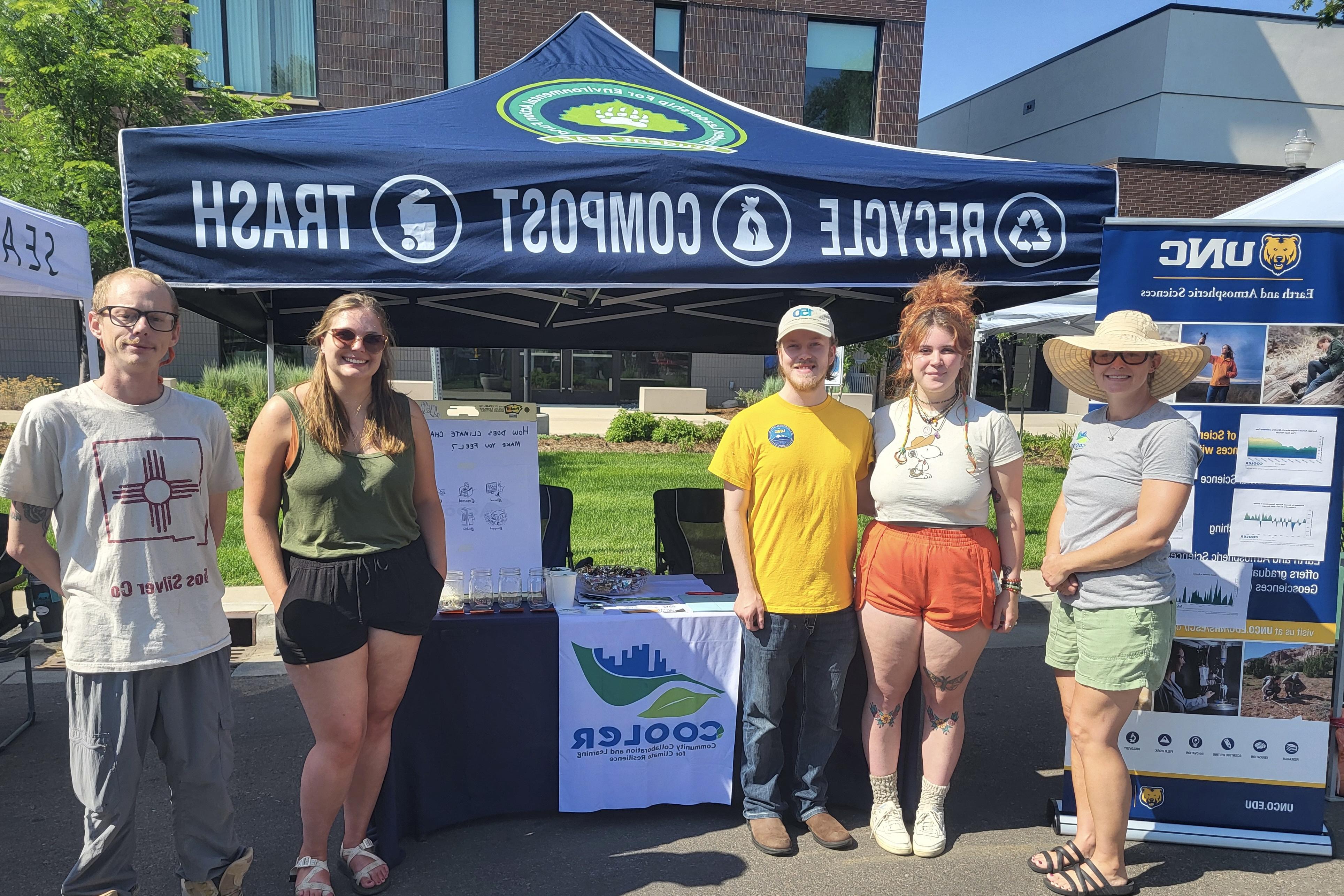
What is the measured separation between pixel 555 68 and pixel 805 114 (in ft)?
47.3

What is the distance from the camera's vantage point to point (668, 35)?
1633 centimetres

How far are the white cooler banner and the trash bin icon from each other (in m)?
1.42

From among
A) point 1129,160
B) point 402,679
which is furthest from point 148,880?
point 1129,160

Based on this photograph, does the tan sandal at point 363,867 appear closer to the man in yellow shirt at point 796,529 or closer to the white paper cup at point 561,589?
the white paper cup at point 561,589

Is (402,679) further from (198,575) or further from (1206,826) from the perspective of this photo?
(1206,826)

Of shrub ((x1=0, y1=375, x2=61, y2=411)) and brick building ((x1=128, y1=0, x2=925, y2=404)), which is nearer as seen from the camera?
shrub ((x1=0, y1=375, x2=61, y2=411))

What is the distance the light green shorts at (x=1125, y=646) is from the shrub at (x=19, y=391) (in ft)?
55.5

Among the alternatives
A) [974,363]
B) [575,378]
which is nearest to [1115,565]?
[974,363]

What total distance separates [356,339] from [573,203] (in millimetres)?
897

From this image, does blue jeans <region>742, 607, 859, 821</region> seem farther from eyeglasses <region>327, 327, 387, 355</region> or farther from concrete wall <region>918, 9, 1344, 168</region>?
concrete wall <region>918, 9, 1344, 168</region>

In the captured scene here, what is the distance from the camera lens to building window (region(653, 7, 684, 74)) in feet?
53.1

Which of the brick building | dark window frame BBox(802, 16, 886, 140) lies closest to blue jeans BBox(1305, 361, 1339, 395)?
the brick building

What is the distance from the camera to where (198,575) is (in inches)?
90.6

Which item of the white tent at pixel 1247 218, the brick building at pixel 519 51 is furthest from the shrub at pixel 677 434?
the white tent at pixel 1247 218
